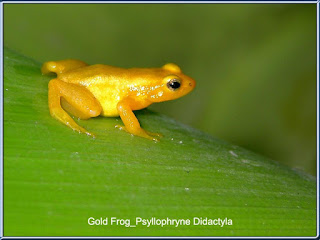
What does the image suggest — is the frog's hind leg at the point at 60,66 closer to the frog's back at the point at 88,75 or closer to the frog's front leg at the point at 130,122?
the frog's back at the point at 88,75

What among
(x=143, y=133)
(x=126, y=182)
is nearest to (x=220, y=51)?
(x=143, y=133)

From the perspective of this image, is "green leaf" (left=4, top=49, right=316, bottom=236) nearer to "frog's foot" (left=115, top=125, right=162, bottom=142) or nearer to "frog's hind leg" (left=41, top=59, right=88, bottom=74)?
"frog's foot" (left=115, top=125, right=162, bottom=142)

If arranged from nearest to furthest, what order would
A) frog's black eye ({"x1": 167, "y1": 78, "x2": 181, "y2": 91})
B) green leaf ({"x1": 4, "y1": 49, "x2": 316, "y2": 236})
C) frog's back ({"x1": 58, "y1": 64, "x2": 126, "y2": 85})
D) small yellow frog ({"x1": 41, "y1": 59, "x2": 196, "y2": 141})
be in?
green leaf ({"x1": 4, "y1": 49, "x2": 316, "y2": 236}) < small yellow frog ({"x1": 41, "y1": 59, "x2": 196, "y2": 141}) < frog's back ({"x1": 58, "y1": 64, "x2": 126, "y2": 85}) < frog's black eye ({"x1": 167, "y1": 78, "x2": 181, "y2": 91})

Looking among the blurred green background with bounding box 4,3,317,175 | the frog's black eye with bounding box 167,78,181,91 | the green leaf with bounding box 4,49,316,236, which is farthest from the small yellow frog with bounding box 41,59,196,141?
the blurred green background with bounding box 4,3,317,175

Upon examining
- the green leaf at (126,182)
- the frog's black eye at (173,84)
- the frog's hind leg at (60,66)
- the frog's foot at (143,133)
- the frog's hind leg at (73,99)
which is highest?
the frog's hind leg at (60,66)

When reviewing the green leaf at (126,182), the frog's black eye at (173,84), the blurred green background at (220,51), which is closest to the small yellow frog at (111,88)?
the frog's black eye at (173,84)

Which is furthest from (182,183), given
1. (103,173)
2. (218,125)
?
(218,125)

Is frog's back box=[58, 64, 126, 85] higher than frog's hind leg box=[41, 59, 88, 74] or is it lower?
lower

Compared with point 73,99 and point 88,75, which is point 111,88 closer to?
point 88,75
